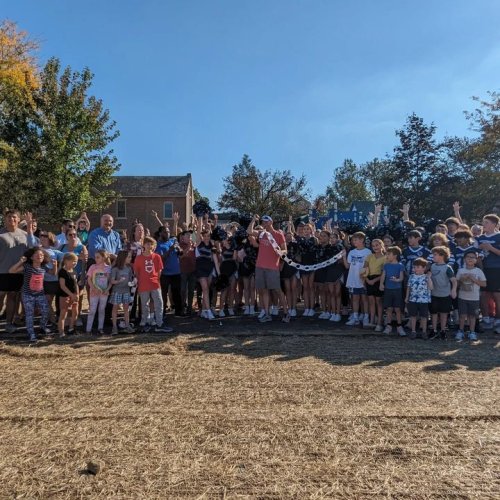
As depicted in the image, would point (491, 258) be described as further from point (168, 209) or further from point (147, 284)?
point (168, 209)

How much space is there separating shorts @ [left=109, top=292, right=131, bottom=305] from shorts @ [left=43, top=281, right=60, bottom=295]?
89cm

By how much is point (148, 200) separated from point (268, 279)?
40896 millimetres

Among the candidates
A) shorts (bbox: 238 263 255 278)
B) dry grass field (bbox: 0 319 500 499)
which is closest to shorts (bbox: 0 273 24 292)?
dry grass field (bbox: 0 319 500 499)

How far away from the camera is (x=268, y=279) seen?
885cm

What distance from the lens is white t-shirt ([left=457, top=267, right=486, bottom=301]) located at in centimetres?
766

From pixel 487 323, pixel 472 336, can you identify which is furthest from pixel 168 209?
pixel 472 336

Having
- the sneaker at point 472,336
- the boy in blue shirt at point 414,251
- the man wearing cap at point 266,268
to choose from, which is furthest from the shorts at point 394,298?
the man wearing cap at point 266,268

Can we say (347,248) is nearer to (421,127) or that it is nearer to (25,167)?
(25,167)

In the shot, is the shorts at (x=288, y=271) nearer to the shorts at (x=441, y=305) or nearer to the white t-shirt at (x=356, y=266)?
the white t-shirt at (x=356, y=266)

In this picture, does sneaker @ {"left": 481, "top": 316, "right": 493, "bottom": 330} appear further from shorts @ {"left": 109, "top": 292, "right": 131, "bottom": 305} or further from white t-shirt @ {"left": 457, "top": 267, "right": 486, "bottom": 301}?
shorts @ {"left": 109, "top": 292, "right": 131, "bottom": 305}

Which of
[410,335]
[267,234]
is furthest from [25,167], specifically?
[410,335]

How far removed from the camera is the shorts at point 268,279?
8.85 m

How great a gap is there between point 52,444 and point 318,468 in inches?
80.7

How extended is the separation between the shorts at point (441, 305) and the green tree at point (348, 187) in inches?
2556
